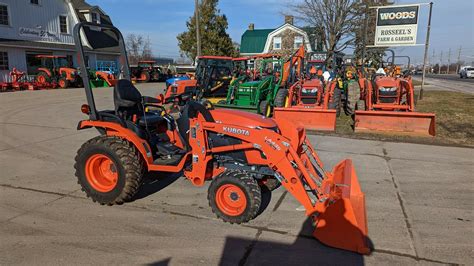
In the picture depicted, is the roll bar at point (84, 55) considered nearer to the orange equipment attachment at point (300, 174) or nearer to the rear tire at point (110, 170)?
the rear tire at point (110, 170)

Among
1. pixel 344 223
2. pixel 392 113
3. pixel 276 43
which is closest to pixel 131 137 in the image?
pixel 344 223

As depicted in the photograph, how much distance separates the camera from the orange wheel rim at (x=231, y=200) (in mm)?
3623

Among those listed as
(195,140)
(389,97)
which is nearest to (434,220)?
(195,140)

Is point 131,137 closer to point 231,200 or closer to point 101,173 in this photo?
point 101,173

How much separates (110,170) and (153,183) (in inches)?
31.0

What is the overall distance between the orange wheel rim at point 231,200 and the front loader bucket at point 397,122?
6.27 m

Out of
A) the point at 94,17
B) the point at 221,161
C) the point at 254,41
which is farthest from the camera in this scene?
the point at 254,41

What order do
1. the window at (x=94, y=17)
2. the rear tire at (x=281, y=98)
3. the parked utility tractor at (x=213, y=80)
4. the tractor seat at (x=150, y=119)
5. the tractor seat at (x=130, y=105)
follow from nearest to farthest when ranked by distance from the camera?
1. the tractor seat at (x=130, y=105)
2. the tractor seat at (x=150, y=119)
3. the rear tire at (x=281, y=98)
4. the parked utility tractor at (x=213, y=80)
5. the window at (x=94, y=17)

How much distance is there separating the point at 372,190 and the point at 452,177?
1.65 metres

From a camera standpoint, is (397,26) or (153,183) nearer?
(153,183)

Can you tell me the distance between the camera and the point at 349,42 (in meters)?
23.5

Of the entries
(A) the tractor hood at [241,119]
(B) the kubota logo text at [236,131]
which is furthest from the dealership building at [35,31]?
(B) the kubota logo text at [236,131]

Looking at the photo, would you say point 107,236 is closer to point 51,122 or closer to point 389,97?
point 51,122

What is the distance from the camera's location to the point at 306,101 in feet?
35.9
